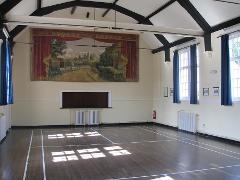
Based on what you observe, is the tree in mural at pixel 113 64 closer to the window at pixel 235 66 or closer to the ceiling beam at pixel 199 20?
the ceiling beam at pixel 199 20

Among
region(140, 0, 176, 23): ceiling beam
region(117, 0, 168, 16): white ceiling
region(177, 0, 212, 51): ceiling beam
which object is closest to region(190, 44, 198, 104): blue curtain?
region(177, 0, 212, 51): ceiling beam

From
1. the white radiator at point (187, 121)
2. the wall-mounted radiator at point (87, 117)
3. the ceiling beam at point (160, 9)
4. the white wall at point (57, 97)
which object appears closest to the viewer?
the ceiling beam at point (160, 9)

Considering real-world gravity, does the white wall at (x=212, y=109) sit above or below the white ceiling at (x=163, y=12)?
below

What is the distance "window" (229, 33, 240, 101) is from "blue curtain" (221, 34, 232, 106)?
0.18 meters

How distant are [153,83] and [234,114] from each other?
5765mm

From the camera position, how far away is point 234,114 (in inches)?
332

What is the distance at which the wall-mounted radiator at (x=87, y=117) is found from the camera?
500 inches

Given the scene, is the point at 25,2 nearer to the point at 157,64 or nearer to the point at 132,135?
the point at 132,135

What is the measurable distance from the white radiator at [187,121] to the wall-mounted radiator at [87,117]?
3.64m

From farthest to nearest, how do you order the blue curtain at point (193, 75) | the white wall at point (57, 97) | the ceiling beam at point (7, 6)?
the white wall at point (57, 97) → the blue curtain at point (193, 75) → the ceiling beam at point (7, 6)

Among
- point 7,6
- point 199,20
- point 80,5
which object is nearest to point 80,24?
point 7,6

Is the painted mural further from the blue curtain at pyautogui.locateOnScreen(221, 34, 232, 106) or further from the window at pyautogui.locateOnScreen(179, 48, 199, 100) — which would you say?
the blue curtain at pyautogui.locateOnScreen(221, 34, 232, 106)

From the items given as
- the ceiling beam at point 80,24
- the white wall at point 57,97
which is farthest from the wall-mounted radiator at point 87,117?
the ceiling beam at point 80,24

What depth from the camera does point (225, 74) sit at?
855 centimetres
